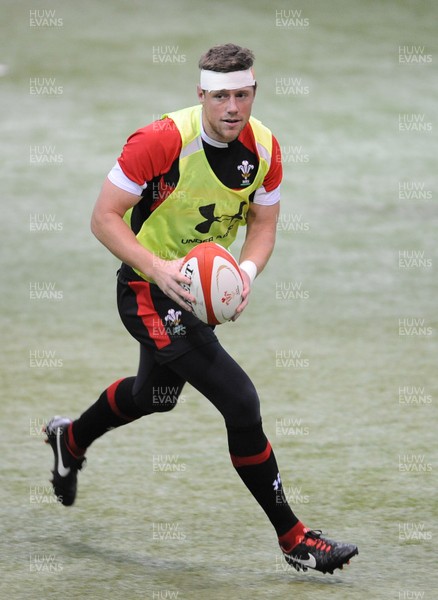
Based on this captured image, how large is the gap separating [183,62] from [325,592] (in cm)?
1377

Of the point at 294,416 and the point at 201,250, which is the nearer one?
the point at 201,250

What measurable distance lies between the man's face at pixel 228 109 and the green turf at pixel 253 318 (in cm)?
187

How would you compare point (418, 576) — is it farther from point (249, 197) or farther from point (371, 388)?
point (371, 388)

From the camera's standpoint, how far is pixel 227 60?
4926 millimetres

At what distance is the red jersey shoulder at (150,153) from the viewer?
4918 millimetres

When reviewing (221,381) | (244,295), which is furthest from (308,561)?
(244,295)

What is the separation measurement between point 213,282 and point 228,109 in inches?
28.9

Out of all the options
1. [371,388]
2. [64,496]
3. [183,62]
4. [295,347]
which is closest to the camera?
[64,496]

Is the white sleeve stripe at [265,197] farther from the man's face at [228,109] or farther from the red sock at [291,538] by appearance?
the red sock at [291,538]

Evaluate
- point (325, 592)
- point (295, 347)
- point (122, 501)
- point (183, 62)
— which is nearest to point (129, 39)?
point (183, 62)

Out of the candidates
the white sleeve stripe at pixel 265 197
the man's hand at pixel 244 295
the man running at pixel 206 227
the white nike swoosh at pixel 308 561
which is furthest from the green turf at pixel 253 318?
the white sleeve stripe at pixel 265 197

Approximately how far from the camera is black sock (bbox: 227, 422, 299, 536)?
4996 millimetres

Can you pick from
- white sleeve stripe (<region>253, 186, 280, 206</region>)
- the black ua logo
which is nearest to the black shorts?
the black ua logo

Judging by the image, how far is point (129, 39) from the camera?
61.0ft
